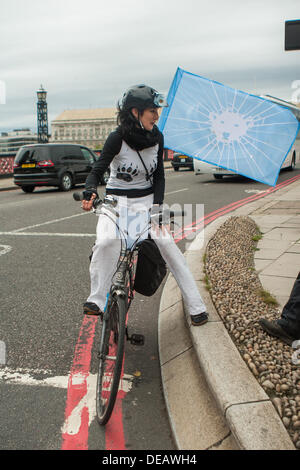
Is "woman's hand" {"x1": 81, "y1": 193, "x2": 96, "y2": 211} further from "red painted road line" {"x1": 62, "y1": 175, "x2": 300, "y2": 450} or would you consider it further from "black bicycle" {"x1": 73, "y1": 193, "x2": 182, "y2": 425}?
"red painted road line" {"x1": 62, "y1": 175, "x2": 300, "y2": 450}

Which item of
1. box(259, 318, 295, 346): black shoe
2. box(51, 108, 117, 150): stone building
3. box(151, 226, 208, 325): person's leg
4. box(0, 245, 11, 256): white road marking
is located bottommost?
box(0, 245, 11, 256): white road marking

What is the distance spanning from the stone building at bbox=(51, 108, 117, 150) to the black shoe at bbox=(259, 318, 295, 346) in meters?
161

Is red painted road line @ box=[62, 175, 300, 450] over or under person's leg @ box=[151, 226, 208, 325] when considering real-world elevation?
under

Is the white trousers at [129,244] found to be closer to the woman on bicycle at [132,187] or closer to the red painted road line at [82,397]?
the woman on bicycle at [132,187]

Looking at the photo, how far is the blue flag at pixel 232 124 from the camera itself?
14.4ft

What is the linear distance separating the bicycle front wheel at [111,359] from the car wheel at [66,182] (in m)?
14.4

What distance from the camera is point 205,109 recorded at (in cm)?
451

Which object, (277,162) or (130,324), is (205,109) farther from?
(130,324)

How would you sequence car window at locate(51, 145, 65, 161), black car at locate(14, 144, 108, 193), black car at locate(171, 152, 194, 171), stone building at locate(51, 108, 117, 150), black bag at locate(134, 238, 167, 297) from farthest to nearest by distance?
stone building at locate(51, 108, 117, 150) < black car at locate(171, 152, 194, 171) < car window at locate(51, 145, 65, 161) < black car at locate(14, 144, 108, 193) < black bag at locate(134, 238, 167, 297)

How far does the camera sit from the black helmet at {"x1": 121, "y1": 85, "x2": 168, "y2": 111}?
3051mm

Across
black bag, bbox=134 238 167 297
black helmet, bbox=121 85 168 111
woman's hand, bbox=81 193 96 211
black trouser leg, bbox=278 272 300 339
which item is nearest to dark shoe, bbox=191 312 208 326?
black bag, bbox=134 238 167 297

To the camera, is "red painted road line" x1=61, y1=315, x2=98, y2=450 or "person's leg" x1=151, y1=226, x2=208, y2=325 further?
"person's leg" x1=151, y1=226, x2=208, y2=325

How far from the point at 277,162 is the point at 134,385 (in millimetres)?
2624
